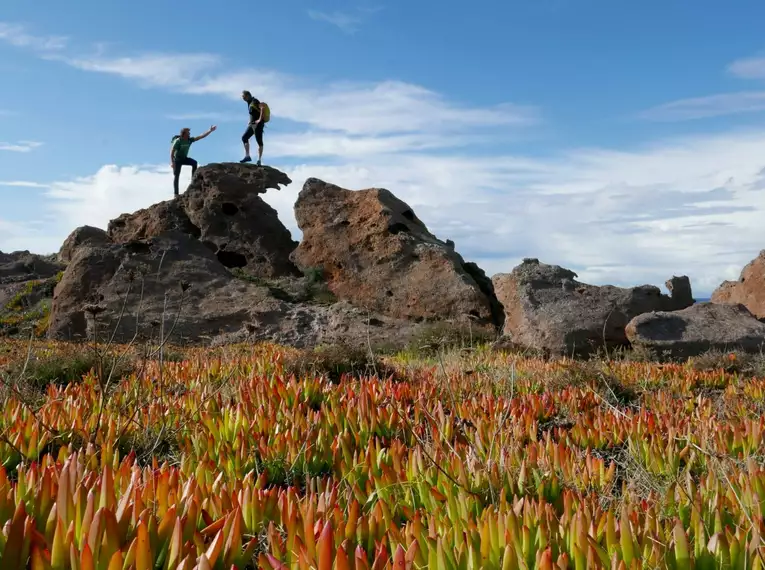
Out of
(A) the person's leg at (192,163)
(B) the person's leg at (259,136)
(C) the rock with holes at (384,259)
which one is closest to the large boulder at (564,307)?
(C) the rock with holes at (384,259)

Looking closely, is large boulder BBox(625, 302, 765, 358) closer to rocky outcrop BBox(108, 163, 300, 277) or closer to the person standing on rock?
rocky outcrop BBox(108, 163, 300, 277)

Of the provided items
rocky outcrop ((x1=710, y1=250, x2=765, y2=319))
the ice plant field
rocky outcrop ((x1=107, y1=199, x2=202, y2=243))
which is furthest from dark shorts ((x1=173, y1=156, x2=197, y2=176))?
the ice plant field

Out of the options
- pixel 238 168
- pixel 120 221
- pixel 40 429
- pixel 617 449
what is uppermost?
pixel 238 168

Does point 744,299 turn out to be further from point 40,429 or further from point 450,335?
point 40,429


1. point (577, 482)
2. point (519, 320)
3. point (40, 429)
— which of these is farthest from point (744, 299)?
point (40, 429)

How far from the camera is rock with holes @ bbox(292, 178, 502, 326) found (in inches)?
573

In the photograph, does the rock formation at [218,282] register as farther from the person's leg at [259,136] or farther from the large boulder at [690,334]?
the large boulder at [690,334]

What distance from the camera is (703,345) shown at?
11750mm

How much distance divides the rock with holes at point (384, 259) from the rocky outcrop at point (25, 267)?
416 inches

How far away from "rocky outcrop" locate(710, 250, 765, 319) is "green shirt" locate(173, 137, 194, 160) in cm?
1388

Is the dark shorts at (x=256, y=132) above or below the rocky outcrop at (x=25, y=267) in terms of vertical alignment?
above

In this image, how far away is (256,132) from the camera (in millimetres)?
18797

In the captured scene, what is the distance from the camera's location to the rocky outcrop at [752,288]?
16.0 metres

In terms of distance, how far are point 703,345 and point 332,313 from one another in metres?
6.95
